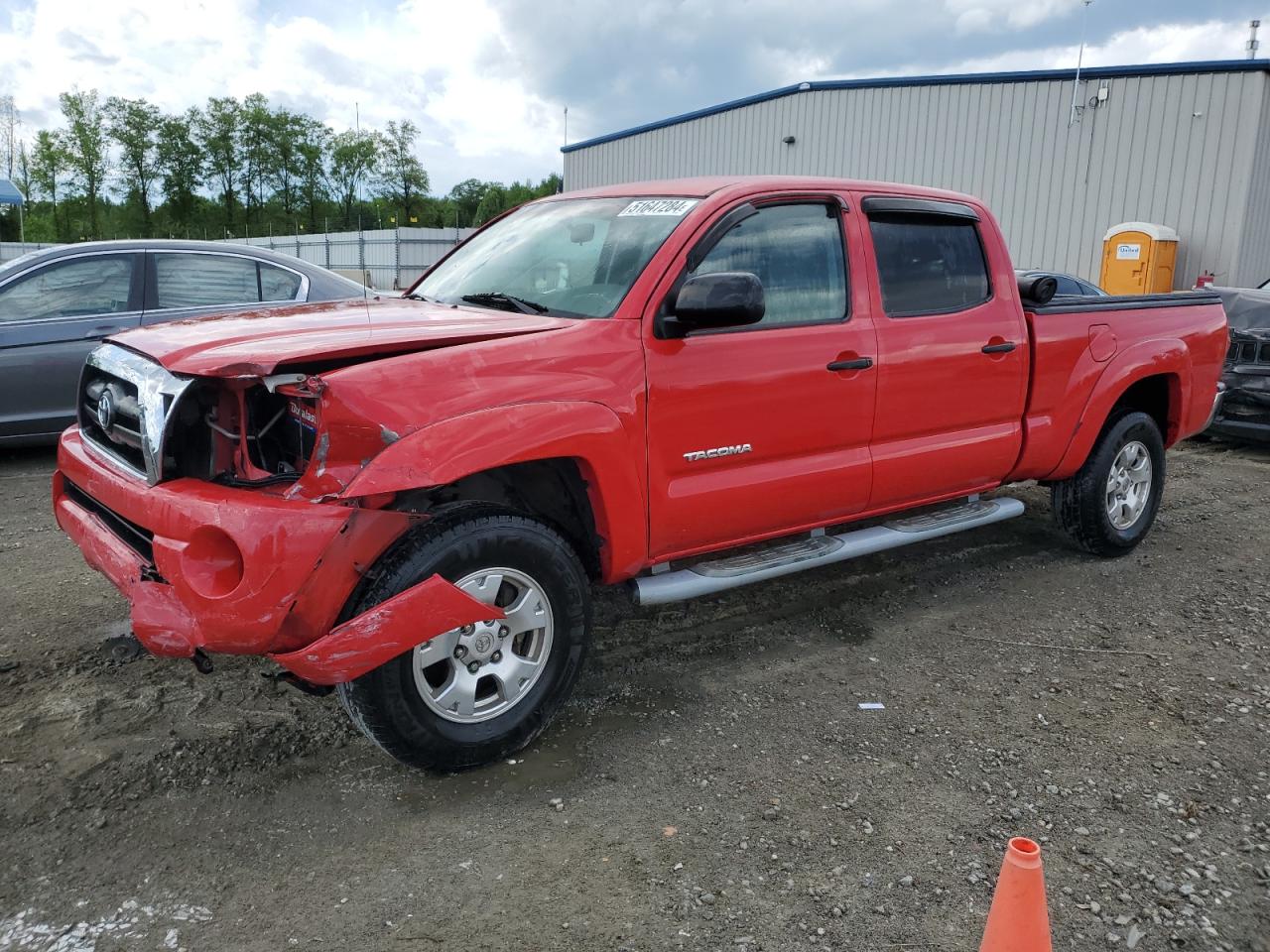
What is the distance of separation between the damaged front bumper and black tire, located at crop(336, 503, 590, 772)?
3.2 inches

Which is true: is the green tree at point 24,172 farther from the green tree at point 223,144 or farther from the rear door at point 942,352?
the rear door at point 942,352

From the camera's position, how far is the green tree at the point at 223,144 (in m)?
66.4

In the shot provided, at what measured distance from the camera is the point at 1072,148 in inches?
721

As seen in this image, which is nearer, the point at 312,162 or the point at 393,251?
the point at 393,251

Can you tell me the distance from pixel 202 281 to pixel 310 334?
4.89 m

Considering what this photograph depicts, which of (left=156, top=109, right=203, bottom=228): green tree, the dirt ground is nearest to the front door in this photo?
the dirt ground

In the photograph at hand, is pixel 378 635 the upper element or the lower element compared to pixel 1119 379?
lower

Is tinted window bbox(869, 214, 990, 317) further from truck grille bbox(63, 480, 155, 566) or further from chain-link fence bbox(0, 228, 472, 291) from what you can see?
chain-link fence bbox(0, 228, 472, 291)

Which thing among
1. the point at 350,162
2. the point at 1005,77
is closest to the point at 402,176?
the point at 350,162

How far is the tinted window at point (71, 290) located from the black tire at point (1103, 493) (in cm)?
639

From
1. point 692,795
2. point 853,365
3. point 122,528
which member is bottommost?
point 692,795

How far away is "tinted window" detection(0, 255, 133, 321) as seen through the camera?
6.89 metres

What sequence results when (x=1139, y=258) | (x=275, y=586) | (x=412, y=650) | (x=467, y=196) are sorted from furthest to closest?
1. (x=467, y=196)
2. (x=1139, y=258)
3. (x=412, y=650)
4. (x=275, y=586)

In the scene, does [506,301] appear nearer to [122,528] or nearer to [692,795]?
[122,528]
